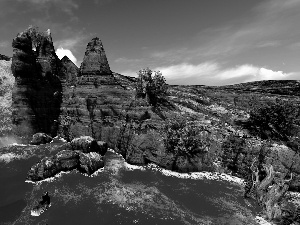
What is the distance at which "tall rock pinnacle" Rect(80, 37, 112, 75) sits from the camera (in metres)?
49.2

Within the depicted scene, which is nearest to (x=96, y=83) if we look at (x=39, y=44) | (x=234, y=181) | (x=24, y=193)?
(x=39, y=44)

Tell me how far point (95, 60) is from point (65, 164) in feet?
71.6

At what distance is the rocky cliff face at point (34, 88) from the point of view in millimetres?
49906

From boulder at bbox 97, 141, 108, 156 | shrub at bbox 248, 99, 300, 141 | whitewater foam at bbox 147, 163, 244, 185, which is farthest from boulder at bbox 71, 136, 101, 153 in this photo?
shrub at bbox 248, 99, 300, 141

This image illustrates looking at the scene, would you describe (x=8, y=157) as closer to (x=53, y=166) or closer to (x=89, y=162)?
(x=53, y=166)

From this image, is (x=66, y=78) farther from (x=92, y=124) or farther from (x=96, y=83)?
(x=92, y=124)

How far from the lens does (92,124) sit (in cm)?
4716

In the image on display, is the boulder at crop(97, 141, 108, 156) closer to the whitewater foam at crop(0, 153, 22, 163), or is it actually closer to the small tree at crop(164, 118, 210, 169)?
the small tree at crop(164, 118, 210, 169)

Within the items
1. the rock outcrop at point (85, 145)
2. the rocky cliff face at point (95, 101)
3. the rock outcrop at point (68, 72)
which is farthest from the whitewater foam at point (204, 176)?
the rock outcrop at point (68, 72)

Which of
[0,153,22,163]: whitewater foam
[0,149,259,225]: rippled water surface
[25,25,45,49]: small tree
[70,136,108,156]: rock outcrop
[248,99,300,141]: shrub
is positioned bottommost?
[0,149,259,225]: rippled water surface

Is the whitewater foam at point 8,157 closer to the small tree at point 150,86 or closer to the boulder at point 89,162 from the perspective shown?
the boulder at point 89,162

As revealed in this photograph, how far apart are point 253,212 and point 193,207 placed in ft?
19.6

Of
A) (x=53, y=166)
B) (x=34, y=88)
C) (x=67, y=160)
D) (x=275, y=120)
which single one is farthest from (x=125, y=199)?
(x=34, y=88)

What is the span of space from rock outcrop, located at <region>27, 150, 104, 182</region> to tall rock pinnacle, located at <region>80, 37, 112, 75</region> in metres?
18.3
